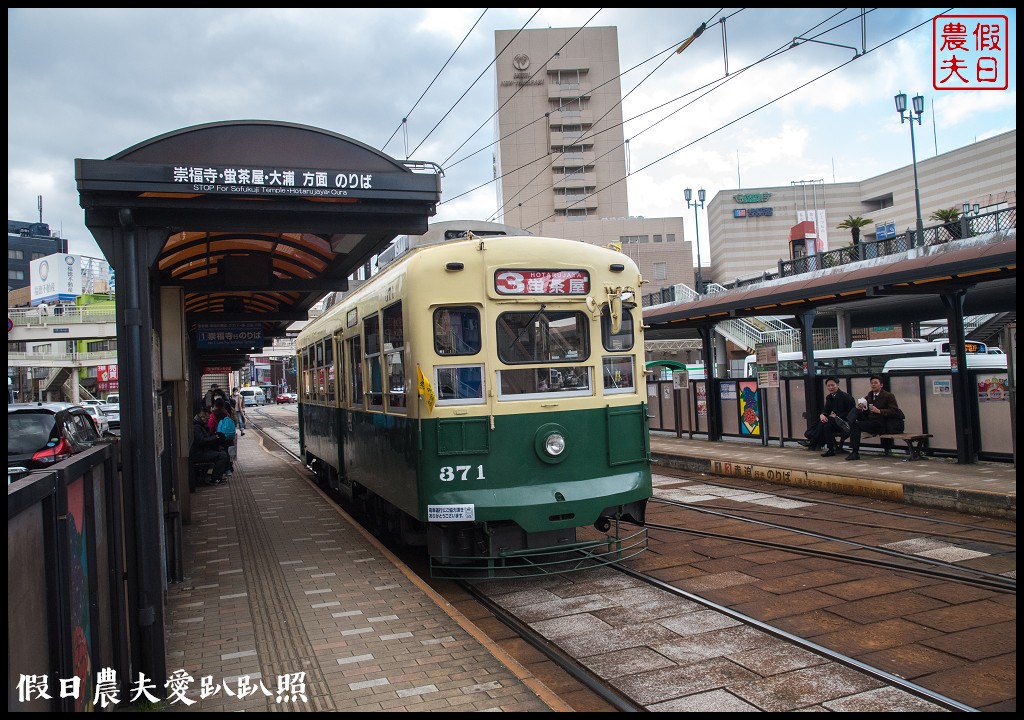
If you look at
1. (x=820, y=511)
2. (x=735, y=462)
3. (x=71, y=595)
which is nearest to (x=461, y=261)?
(x=71, y=595)

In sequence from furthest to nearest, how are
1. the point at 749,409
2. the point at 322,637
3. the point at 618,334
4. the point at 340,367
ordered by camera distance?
the point at 749,409 → the point at 340,367 → the point at 618,334 → the point at 322,637

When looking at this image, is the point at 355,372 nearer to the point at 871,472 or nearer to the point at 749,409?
the point at 871,472

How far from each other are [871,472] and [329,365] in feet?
26.1

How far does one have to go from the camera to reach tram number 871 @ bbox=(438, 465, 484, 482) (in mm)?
6980

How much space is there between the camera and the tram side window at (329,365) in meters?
11.3

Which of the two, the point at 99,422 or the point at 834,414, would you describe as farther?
the point at 99,422

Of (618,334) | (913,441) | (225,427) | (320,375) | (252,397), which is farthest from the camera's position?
(252,397)

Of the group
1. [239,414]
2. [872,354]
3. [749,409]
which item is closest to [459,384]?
[749,409]

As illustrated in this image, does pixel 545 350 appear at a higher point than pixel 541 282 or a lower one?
lower

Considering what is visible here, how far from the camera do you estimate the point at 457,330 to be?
7.18 metres

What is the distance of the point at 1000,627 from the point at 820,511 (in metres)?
4.75

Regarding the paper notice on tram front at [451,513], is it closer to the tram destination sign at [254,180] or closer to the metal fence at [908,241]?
the tram destination sign at [254,180]

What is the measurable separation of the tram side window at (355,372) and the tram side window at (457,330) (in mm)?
2363

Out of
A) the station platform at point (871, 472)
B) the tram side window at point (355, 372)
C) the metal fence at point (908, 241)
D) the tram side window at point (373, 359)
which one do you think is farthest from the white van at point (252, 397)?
the tram side window at point (373, 359)
